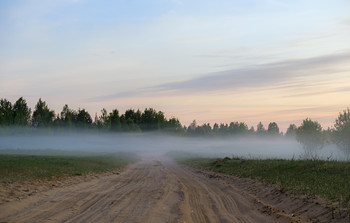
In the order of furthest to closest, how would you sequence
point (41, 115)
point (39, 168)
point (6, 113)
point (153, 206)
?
1. point (41, 115)
2. point (6, 113)
3. point (39, 168)
4. point (153, 206)

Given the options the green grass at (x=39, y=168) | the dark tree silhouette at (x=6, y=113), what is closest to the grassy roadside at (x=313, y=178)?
the green grass at (x=39, y=168)

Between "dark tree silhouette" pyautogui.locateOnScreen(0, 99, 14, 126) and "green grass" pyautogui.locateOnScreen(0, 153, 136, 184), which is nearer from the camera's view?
"green grass" pyautogui.locateOnScreen(0, 153, 136, 184)

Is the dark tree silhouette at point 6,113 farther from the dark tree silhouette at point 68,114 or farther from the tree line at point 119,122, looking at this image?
the dark tree silhouette at point 68,114

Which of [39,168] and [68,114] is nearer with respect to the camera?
[39,168]

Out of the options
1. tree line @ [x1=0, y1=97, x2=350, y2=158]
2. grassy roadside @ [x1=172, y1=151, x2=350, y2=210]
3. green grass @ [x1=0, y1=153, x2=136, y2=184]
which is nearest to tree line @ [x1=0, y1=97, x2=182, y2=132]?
tree line @ [x1=0, y1=97, x2=350, y2=158]

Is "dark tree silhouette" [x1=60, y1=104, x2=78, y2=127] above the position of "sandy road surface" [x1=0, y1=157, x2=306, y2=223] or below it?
above

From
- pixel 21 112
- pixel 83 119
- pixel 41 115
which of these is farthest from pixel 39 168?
pixel 83 119

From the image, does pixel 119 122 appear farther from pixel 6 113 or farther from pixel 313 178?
pixel 313 178

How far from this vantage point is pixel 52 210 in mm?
12922

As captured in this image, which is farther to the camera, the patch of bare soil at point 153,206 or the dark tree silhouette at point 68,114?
the dark tree silhouette at point 68,114

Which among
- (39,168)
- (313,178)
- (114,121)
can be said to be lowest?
(39,168)

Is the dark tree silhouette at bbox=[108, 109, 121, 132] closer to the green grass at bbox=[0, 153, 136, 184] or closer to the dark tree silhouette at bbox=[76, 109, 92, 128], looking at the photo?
the dark tree silhouette at bbox=[76, 109, 92, 128]

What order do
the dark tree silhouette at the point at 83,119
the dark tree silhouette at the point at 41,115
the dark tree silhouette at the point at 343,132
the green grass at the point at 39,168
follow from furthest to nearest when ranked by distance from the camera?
the dark tree silhouette at the point at 83,119, the dark tree silhouette at the point at 41,115, the dark tree silhouette at the point at 343,132, the green grass at the point at 39,168

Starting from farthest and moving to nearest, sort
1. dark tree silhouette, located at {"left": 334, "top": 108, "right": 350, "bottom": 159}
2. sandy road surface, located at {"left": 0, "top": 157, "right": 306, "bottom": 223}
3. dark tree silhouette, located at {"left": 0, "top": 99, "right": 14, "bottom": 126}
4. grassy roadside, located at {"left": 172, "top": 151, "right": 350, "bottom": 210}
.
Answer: dark tree silhouette, located at {"left": 0, "top": 99, "right": 14, "bottom": 126} → dark tree silhouette, located at {"left": 334, "top": 108, "right": 350, "bottom": 159} → grassy roadside, located at {"left": 172, "top": 151, "right": 350, "bottom": 210} → sandy road surface, located at {"left": 0, "top": 157, "right": 306, "bottom": 223}
